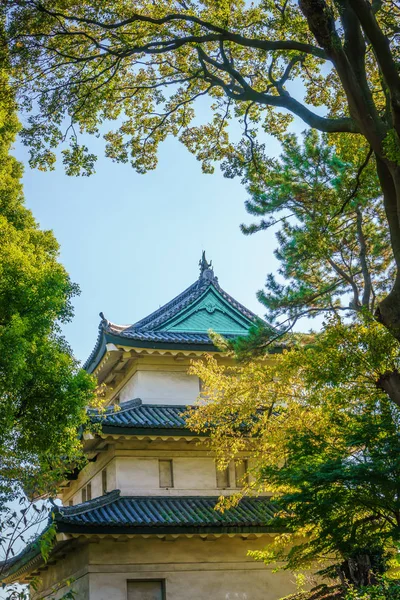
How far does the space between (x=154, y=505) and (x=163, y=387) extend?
3.83m

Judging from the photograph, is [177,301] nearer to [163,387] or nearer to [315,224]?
[163,387]

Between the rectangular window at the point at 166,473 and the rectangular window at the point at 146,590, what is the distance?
8.52 feet

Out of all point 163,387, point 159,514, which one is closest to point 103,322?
point 163,387

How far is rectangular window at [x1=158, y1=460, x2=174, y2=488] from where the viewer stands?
19.5m

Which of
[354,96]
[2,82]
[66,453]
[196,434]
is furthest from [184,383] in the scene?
[354,96]

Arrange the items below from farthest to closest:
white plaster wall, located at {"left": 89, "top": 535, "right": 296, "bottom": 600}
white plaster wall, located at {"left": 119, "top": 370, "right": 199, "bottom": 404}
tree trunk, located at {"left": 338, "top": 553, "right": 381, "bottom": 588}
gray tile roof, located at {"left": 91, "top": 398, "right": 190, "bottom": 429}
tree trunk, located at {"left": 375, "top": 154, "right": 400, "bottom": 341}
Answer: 1. white plaster wall, located at {"left": 119, "top": 370, "right": 199, "bottom": 404}
2. gray tile roof, located at {"left": 91, "top": 398, "right": 190, "bottom": 429}
3. white plaster wall, located at {"left": 89, "top": 535, "right": 296, "bottom": 600}
4. tree trunk, located at {"left": 338, "top": 553, "right": 381, "bottom": 588}
5. tree trunk, located at {"left": 375, "top": 154, "right": 400, "bottom": 341}

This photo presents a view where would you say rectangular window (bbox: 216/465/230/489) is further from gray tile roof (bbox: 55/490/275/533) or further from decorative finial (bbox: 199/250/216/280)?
decorative finial (bbox: 199/250/216/280)

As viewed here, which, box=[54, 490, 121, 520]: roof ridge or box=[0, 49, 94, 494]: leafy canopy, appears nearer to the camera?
box=[0, 49, 94, 494]: leafy canopy

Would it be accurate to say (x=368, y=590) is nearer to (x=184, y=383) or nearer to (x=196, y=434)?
(x=196, y=434)

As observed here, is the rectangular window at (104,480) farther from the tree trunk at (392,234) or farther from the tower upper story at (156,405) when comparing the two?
the tree trunk at (392,234)

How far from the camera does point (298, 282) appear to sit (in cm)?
1445

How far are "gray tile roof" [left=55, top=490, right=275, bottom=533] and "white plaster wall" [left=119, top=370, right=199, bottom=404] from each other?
3.06 metres

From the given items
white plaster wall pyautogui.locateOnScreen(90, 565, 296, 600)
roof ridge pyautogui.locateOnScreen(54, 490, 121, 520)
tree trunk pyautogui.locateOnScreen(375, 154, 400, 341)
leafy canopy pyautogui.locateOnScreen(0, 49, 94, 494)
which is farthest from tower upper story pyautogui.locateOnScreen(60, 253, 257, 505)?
tree trunk pyautogui.locateOnScreen(375, 154, 400, 341)

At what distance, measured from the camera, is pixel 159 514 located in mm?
17828
